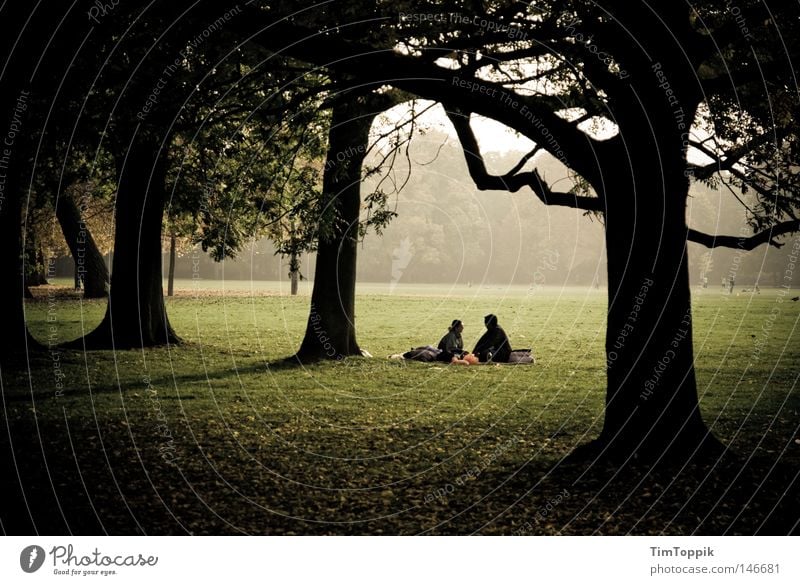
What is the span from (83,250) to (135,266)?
657 inches

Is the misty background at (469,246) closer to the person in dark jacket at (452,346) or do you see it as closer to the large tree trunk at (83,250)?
the large tree trunk at (83,250)

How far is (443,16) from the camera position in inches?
523

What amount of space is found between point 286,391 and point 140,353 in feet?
24.0

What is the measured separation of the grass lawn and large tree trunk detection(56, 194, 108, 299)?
51.3ft

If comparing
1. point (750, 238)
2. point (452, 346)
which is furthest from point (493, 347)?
point (750, 238)

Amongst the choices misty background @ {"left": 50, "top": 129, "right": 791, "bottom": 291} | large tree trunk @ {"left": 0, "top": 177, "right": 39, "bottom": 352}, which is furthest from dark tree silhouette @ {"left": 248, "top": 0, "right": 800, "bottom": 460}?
misty background @ {"left": 50, "top": 129, "right": 791, "bottom": 291}

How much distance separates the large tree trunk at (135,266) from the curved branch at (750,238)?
16.5 m

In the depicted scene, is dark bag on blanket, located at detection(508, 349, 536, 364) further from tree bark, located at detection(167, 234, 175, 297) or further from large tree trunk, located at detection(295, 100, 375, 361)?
tree bark, located at detection(167, 234, 175, 297)

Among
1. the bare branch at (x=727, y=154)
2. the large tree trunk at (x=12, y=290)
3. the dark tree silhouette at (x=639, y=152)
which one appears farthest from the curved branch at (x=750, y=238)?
the large tree trunk at (x=12, y=290)

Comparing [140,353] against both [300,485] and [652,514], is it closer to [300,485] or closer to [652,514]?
[300,485]

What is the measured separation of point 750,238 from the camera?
11391 mm

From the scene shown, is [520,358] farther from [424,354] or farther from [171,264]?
[171,264]

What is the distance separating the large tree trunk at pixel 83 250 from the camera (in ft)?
125

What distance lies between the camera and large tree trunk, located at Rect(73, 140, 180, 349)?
2414 cm
